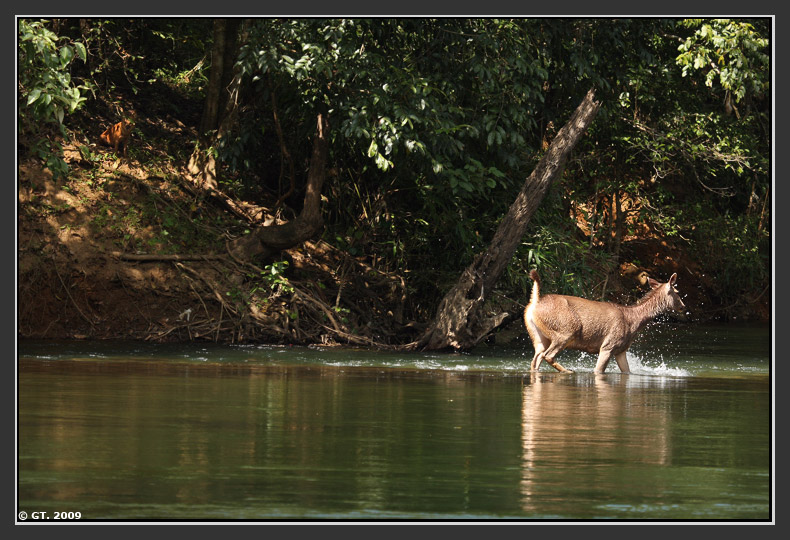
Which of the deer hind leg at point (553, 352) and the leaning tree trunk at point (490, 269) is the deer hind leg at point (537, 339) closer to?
the deer hind leg at point (553, 352)

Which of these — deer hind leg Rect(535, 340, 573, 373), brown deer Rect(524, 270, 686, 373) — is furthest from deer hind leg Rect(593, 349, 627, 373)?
deer hind leg Rect(535, 340, 573, 373)

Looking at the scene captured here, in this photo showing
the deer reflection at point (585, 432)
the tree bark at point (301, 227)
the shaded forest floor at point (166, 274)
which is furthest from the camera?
the tree bark at point (301, 227)

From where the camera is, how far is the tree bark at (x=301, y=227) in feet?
66.1

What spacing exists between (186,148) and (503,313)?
808 centimetres

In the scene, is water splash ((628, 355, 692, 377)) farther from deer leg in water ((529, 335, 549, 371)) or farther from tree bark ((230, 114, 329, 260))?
tree bark ((230, 114, 329, 260))

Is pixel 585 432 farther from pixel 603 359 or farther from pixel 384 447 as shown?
pixel 603 359

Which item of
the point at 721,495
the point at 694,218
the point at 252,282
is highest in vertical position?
the point at 694,218

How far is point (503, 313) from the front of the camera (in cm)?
1861

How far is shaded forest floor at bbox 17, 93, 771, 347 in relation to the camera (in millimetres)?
19500

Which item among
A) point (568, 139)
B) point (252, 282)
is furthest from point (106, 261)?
point (568, 139)

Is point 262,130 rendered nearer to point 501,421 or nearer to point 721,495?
point 501,421

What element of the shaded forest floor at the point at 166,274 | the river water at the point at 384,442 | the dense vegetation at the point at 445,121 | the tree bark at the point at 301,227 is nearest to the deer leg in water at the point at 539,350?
the river water at the point at 384,442

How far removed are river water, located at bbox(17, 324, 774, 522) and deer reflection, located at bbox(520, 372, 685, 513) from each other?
0.08 feet

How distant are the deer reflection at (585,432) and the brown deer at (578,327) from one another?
62.6 inches
